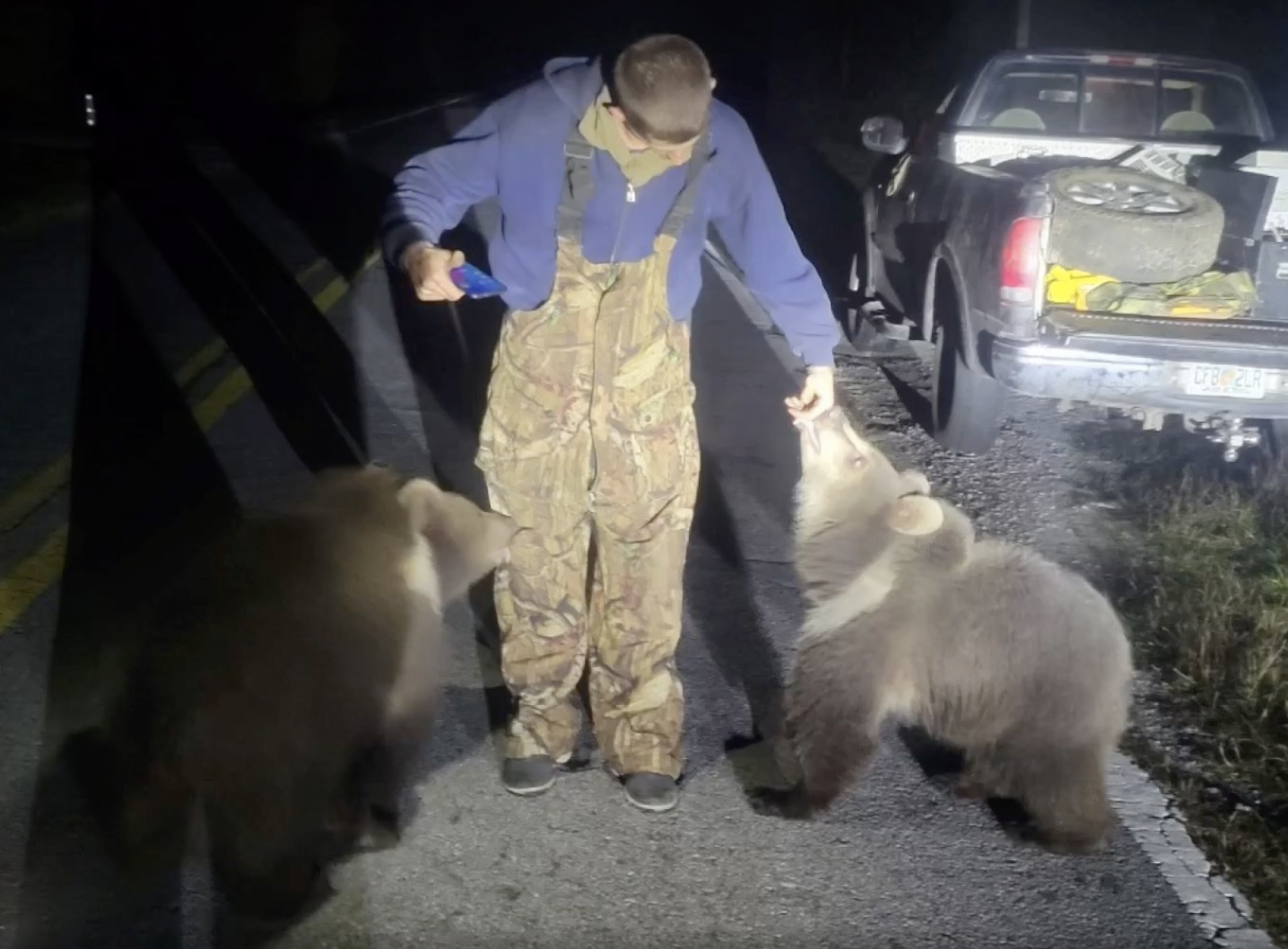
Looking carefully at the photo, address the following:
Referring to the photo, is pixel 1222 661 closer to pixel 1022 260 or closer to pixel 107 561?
pixel 1022 260

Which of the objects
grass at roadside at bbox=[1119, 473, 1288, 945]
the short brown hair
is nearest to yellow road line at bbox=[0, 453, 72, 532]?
the short brown hair

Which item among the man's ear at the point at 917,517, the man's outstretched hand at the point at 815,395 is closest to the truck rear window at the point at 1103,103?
the man's outstretched hand at the point at 815,395

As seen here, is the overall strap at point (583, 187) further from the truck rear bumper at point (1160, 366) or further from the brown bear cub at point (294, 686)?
the truck rear bumper at point (1160, 366)

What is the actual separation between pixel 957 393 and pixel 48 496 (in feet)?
14.1

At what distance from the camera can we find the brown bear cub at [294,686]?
332 centimetres

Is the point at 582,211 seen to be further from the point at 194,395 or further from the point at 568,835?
the point at 194,395

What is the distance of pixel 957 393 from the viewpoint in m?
7.23

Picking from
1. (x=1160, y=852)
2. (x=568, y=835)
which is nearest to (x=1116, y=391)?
(x=1160, y=852)

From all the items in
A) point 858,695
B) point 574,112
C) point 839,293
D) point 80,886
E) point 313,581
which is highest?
point 574,112

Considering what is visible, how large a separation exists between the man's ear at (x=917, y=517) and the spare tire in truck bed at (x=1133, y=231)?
2.88 meters

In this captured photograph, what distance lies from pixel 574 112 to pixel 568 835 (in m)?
1.99

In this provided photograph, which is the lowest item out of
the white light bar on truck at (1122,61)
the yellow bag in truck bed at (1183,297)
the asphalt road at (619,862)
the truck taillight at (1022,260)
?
the asphalt road at (619,862)

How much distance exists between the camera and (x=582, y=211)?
3.66 metres

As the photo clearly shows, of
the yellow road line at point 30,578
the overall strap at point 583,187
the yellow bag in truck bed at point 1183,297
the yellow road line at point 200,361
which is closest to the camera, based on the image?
the overall strap at point 583,187
